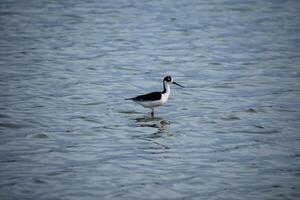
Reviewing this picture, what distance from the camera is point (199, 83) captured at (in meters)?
25.5

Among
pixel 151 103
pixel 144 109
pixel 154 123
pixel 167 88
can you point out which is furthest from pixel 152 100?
pixel 144 109

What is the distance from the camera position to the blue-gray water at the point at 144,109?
49.8 ft

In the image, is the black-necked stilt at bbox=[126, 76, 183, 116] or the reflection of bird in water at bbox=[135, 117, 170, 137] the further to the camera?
the black-necked stilt at bbox=[126, 76, 183, 116]

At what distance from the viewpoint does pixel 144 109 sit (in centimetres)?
2216

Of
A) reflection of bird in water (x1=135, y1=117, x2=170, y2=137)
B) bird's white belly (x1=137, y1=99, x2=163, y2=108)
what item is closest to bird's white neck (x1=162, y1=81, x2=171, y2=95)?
bird's white belly (x1=137, y1=99, x2=163, y2=108)

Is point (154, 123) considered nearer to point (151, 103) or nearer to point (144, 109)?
point (151, 103)

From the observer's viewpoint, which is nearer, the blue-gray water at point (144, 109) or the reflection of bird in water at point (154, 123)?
the blue-gray water at point (144, 109)

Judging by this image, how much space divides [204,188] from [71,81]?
11.9m

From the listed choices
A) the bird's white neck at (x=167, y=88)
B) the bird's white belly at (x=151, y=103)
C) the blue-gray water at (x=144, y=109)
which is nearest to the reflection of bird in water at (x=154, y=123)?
the blue-gray water at (x=144, y=109)

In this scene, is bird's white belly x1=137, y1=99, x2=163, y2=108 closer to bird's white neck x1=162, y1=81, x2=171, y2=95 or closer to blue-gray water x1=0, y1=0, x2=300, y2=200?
blue-gray water x1=0, y1=0, x2=300, y2=200

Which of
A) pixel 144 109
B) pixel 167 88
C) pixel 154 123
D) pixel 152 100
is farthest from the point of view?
pixel 144 109

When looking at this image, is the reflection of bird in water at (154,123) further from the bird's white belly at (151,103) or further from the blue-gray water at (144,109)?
the bird's white belly at (151,103)

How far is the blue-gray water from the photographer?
15164 millimetres

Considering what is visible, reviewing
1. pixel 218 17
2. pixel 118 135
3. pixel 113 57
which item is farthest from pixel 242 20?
pixel 118 135
